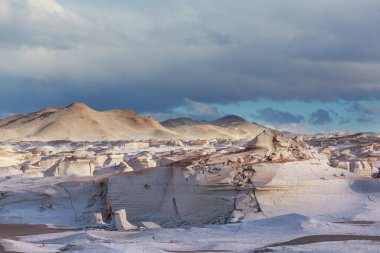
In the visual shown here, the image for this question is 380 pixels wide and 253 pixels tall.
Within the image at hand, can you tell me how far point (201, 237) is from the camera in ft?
49.7

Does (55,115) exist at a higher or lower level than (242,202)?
higher

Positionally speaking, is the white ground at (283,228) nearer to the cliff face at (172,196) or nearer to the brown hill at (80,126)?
the cliff face at (172,196)

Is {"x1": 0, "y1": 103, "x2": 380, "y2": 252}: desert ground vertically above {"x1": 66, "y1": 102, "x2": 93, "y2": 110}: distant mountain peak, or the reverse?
{"x1": 66, "y1": 102, "x2": 93, "y2": 110}: distant mountain peak

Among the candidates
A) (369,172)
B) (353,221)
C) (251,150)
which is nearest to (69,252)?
(353,221)

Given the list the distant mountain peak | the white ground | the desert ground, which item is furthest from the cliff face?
the distant mountain peak

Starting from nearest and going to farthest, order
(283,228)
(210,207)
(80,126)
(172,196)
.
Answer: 1. (283,228)
2. (210,207)
3. (172,196)
4. (80,126)

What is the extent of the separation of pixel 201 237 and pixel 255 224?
70.5 inches

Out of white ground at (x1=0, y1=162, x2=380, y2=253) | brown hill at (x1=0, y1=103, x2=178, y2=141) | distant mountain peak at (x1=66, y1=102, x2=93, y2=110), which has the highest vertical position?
distant mountain peak at (x1=66, y1=102, x2=93, y2=110)

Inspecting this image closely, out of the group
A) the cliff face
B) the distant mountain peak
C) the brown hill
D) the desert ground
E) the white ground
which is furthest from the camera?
the distant mountain peak

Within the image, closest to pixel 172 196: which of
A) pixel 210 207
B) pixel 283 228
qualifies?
pixel 210 207

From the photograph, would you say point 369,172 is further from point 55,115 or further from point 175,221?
point 55,115

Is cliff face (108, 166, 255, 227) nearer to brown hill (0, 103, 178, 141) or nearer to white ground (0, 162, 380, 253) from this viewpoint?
white ground (0, 162, 380, 253)

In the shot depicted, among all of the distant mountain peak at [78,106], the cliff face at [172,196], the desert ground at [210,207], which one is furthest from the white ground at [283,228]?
the distant mountain peak at [78,106]

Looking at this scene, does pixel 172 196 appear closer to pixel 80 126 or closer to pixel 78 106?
pixel 80 126
